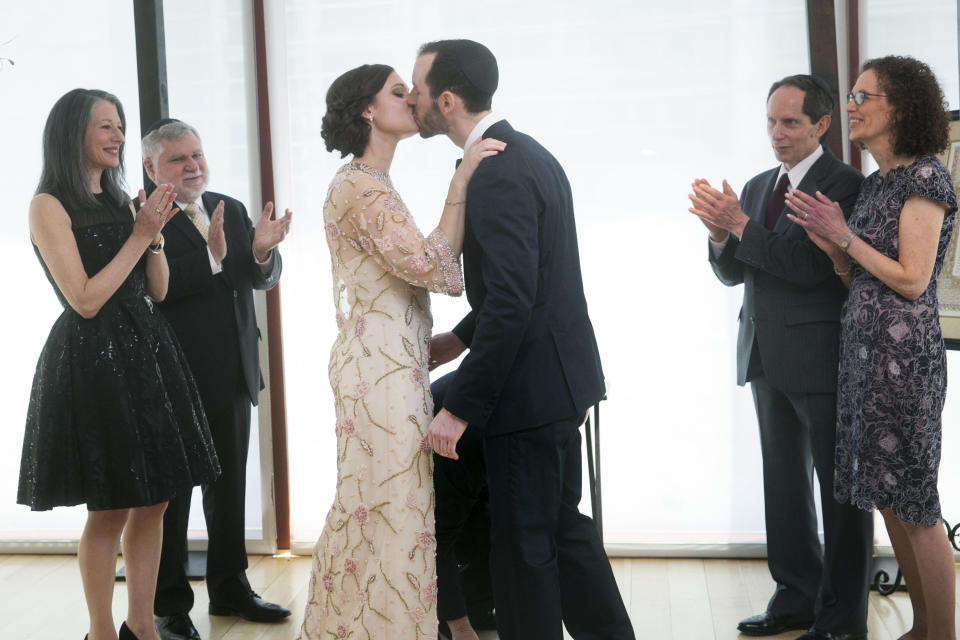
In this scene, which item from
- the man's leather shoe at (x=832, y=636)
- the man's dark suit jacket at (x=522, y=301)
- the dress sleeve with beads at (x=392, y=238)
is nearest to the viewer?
the man's dark suit jacket at (x=522, y=301)

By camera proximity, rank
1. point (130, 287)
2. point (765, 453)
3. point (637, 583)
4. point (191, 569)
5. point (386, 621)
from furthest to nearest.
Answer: point (191, 569) → point (637, 583) → point (765, 453) → point (130, 287) → point (386, 621)

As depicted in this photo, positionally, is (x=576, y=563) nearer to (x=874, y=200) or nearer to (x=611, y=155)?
(x=874, y=200)

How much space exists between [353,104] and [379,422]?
2.67ft

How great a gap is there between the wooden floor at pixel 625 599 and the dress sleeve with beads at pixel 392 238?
1.38 m

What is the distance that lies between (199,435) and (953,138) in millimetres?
2505

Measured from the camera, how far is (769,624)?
328cm

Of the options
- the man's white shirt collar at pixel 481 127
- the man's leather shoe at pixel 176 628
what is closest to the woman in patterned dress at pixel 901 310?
the man's white shirt collar at pixel 481 127

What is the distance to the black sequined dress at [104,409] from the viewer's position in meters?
2.76

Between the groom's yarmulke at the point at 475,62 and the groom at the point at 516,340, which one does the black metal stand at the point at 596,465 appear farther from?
the groom's yarmulke at the point at 475,62

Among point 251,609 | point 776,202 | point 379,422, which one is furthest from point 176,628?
point 776,202

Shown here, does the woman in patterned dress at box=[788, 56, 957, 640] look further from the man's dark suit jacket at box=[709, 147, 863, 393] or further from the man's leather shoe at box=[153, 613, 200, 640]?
the man's leather shoe at box=[153, 613, 200, 640]

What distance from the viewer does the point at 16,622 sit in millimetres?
3543

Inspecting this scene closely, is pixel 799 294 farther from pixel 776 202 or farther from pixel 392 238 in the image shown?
pixel 392 238

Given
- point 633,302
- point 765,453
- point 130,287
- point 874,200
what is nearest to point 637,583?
point 765,453
